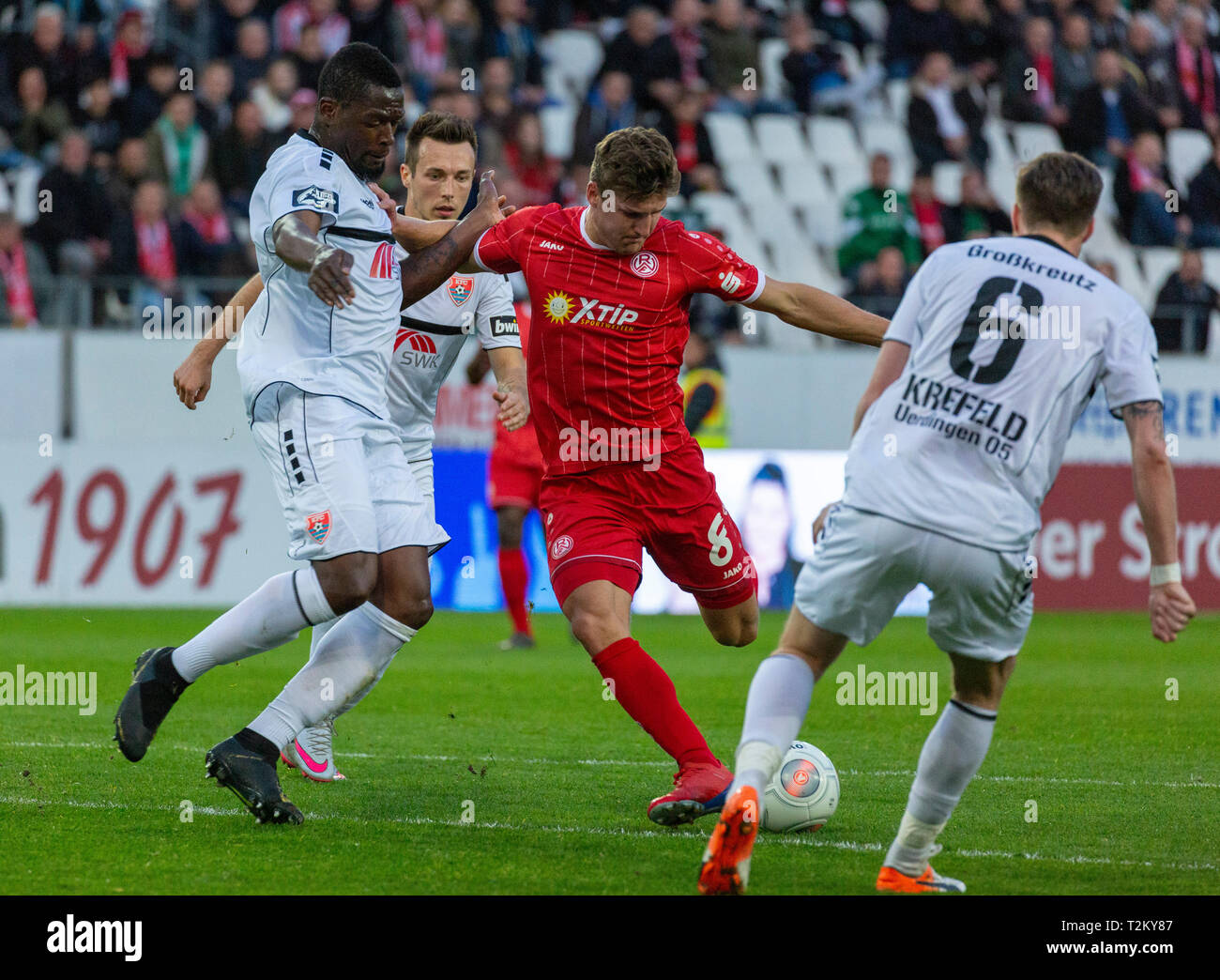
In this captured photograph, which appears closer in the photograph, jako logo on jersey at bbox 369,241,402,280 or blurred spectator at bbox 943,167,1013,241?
jako logo on jersey at bbox 369,241,402,280

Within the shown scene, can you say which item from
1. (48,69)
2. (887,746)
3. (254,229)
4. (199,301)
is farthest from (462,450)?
(254,229)

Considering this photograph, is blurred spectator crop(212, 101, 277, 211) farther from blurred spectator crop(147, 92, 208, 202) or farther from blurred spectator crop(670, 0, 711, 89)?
blurred spectator crop(670, 0, 711, 89)

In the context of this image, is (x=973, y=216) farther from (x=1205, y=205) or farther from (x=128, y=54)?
(x=128, y=54)

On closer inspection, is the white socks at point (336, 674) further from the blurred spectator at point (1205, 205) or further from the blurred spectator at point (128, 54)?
the blurred spectator at point (1205, 205)

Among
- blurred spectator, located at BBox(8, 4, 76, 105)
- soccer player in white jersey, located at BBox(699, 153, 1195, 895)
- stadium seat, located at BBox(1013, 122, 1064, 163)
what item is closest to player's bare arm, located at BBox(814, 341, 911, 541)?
soccer player in white jersey, located at BBox(699, 153, 1195, 895)

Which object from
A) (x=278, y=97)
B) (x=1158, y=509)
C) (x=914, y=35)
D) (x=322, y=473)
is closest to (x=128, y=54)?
(x=278, y=97)

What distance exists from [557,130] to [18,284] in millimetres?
6224

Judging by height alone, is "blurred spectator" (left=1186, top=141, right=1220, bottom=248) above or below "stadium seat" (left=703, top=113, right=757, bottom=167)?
below

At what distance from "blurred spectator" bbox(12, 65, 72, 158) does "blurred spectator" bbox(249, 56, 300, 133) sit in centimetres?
190

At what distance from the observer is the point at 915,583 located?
4359mm

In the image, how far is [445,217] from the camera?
6867 millimetres

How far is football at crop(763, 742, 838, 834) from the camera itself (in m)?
5.50

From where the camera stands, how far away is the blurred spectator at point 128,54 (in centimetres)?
1605
